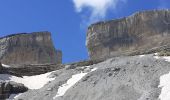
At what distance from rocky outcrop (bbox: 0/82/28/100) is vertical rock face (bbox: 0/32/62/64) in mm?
53401

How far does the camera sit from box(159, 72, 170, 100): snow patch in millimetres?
22406

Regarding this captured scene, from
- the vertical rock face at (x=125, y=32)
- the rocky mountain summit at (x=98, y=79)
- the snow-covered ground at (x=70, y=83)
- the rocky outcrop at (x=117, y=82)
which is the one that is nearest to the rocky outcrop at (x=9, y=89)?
the rocky mountain summit at (x=98, y=79)

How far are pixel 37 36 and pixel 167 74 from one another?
206ft

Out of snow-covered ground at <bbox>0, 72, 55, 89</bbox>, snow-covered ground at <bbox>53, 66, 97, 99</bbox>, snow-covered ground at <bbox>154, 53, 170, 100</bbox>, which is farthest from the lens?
snow-covered ground at <bbox>0, 72, 55, 89</bbox>

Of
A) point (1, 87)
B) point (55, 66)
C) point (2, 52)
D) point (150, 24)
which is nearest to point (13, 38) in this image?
point (2, 52)

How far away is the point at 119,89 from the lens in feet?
81.7

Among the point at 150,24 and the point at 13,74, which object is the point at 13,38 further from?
the point at 13,74

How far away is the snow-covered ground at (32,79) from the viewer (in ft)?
100

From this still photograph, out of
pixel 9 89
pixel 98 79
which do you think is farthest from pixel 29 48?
pixel 98 79

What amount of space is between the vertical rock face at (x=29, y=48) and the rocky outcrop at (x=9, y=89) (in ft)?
175

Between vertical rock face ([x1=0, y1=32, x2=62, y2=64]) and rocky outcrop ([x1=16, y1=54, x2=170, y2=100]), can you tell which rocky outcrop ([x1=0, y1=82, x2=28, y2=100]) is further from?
vertical rock face ([x1=0, y1=32, x2=62, y2=64])

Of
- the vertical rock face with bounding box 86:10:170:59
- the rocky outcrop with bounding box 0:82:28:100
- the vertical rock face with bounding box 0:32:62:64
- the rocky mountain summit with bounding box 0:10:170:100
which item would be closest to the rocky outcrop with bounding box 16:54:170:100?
the rocky mountain summit with bounding box 0:10:170:100

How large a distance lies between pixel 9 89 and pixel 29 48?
5764 cm

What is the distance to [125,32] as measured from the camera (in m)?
84.2
